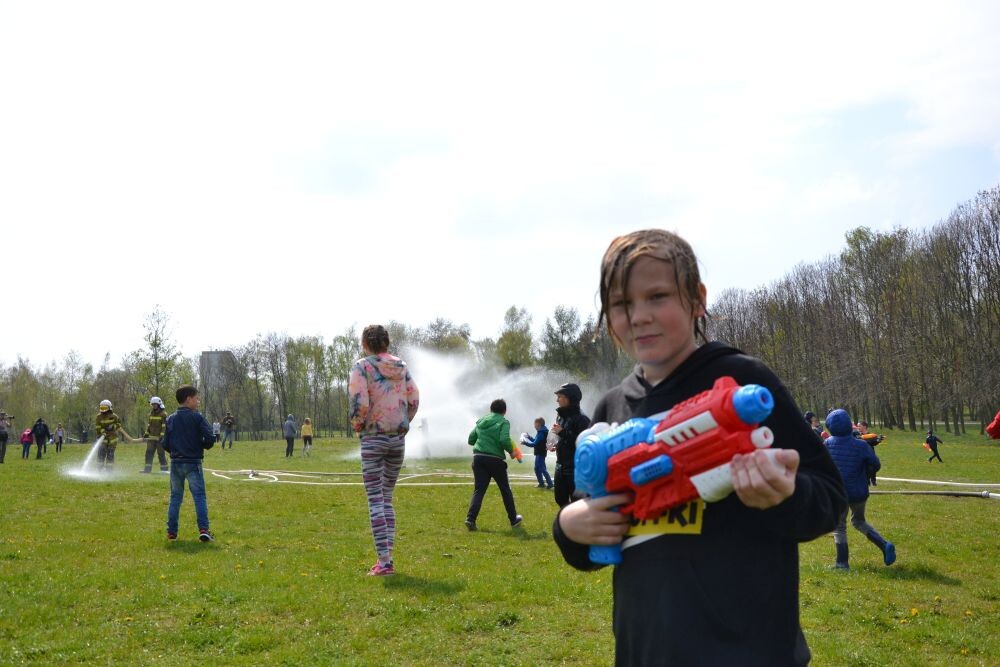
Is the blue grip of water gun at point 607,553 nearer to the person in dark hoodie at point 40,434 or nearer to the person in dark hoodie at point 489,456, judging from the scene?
the person in dark hoodie at point 489,456

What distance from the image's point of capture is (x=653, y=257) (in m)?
2.25

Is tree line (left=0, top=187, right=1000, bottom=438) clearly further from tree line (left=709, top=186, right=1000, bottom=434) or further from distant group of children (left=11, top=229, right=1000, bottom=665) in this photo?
distant group of children (left=11, top=229, right=1000, bottom=665)

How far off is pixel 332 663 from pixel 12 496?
14393 millimetres

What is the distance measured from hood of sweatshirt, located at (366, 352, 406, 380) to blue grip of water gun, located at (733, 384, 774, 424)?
6.73 meters

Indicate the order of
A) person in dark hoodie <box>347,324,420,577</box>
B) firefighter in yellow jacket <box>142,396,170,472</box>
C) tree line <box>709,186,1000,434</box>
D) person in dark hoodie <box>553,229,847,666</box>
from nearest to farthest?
person in dark hoodie <box>553,229,847,666</box> < person in dark hoodie <box>347,324,420,577</box> < firefighter in yellow jacket <box>142,396,170,472</box> < tree line <box>709,186,1000,434</box>

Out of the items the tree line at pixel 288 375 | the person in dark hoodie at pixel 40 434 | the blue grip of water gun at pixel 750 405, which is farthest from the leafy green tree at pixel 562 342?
the blue grip of water gun at pixel 750 405

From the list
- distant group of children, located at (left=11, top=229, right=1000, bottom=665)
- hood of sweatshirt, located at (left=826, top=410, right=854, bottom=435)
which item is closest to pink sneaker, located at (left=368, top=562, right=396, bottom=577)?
hood of sweatshirt, located at (left=826, top=410, right=854, bottom=435)

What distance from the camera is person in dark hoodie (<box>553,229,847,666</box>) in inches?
77.6

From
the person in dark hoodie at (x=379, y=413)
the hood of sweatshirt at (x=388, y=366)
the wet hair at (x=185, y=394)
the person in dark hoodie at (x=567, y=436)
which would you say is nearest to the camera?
the person in dark hoodie at (x=567, y=436)

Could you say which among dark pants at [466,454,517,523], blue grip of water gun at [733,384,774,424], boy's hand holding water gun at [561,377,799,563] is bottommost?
dark pants at [466,454,517,523]

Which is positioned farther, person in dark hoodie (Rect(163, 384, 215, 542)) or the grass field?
person in dark hoodie (Rect(163, 384, 215, 542))

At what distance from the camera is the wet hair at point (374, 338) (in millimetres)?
8406

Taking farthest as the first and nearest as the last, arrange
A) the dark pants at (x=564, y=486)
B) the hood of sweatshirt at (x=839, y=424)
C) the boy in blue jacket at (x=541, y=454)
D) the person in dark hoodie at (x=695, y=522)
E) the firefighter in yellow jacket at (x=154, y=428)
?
1. the firefighter in yellow jacket at (x=154, y=428)
2. the boy in blue jacket at (x=541, y=454)
3. the hood of sweatshirt at (x=839, y=424)
4. the dark pants at (x=564, y=486)
5. the person in dark hoodie at (x=695, y=522)

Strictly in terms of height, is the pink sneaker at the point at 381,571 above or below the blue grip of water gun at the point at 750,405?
below
